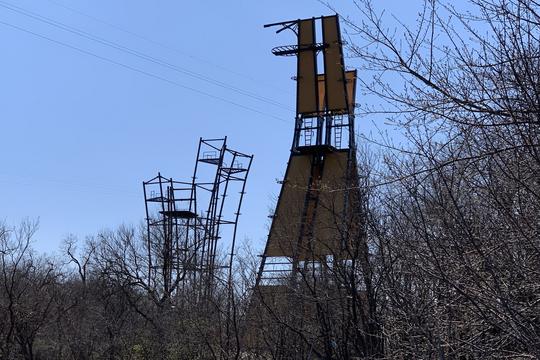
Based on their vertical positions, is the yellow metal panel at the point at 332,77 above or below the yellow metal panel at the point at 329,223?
above

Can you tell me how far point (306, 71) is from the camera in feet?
104

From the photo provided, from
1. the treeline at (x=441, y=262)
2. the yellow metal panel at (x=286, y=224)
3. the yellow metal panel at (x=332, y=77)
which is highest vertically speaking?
the yellow metal panel at (x=332, y=77)

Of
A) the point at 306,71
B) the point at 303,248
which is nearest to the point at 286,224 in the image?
the point at 303,248

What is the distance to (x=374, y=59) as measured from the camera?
561cm

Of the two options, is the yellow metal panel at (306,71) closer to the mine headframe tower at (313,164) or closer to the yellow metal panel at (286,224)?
the mine headframe tower at (313,164)

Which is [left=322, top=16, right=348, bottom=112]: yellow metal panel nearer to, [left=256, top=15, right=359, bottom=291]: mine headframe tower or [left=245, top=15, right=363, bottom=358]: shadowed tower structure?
[left=256, top=15, right=359, bottom=291]: mine headframe tower

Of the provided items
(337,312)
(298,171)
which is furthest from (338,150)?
(337,312)

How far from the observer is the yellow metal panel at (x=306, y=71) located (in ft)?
100

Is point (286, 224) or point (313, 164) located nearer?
A: point (286, 224)

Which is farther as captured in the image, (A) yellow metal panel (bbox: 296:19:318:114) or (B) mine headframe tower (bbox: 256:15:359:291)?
(A) yellow metal panel (bbox: 296:19:318:114)

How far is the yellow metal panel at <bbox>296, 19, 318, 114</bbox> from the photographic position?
30.6 meters

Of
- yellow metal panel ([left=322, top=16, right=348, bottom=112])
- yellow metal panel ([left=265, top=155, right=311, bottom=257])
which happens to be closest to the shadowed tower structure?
yellow metal panel ([left=265, top=155, right=311, bottom=257])

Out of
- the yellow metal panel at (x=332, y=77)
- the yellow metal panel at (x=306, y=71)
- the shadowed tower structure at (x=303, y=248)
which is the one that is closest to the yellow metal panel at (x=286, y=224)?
the shadowed tower structure at (x=303, y=248)

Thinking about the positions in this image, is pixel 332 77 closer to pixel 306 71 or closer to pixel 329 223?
pixel 306 71
